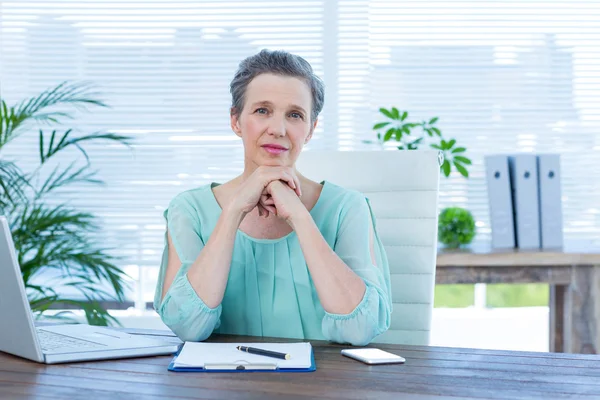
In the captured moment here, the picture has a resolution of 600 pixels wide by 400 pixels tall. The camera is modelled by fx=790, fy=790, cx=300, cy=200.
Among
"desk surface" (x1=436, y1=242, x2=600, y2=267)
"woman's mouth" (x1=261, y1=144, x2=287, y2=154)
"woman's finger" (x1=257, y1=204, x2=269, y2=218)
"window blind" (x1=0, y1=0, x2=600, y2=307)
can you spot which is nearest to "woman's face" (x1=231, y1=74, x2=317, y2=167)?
"woman's mouth" (x1=261, y1=144, x2=287, y2=154)

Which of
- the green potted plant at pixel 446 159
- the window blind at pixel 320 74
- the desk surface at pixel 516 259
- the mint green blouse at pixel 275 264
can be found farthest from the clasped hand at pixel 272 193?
the window blind at pixel 320 74

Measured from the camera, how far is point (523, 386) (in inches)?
51.3

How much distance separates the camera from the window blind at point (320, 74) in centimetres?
359

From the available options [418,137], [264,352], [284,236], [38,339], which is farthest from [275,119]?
[418,137]

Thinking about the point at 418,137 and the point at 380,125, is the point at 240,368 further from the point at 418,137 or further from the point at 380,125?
the point at 418,137

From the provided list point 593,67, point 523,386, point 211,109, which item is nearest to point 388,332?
point 523,386

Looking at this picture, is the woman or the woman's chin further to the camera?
the woman's chin

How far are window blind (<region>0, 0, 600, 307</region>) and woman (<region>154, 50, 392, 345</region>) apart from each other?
1.64 meters

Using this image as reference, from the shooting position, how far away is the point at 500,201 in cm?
318

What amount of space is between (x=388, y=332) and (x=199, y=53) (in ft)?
6.34

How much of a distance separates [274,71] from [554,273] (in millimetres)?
1601

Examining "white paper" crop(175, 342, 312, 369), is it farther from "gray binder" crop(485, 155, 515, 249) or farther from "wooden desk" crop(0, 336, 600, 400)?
"gray binder" crop(485, 155, 515, 249)

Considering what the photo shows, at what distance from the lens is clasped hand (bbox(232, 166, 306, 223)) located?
1.82 meters

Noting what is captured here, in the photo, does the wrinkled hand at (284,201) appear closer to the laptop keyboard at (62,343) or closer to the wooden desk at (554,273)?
the laptop keyboard at (62,343)
